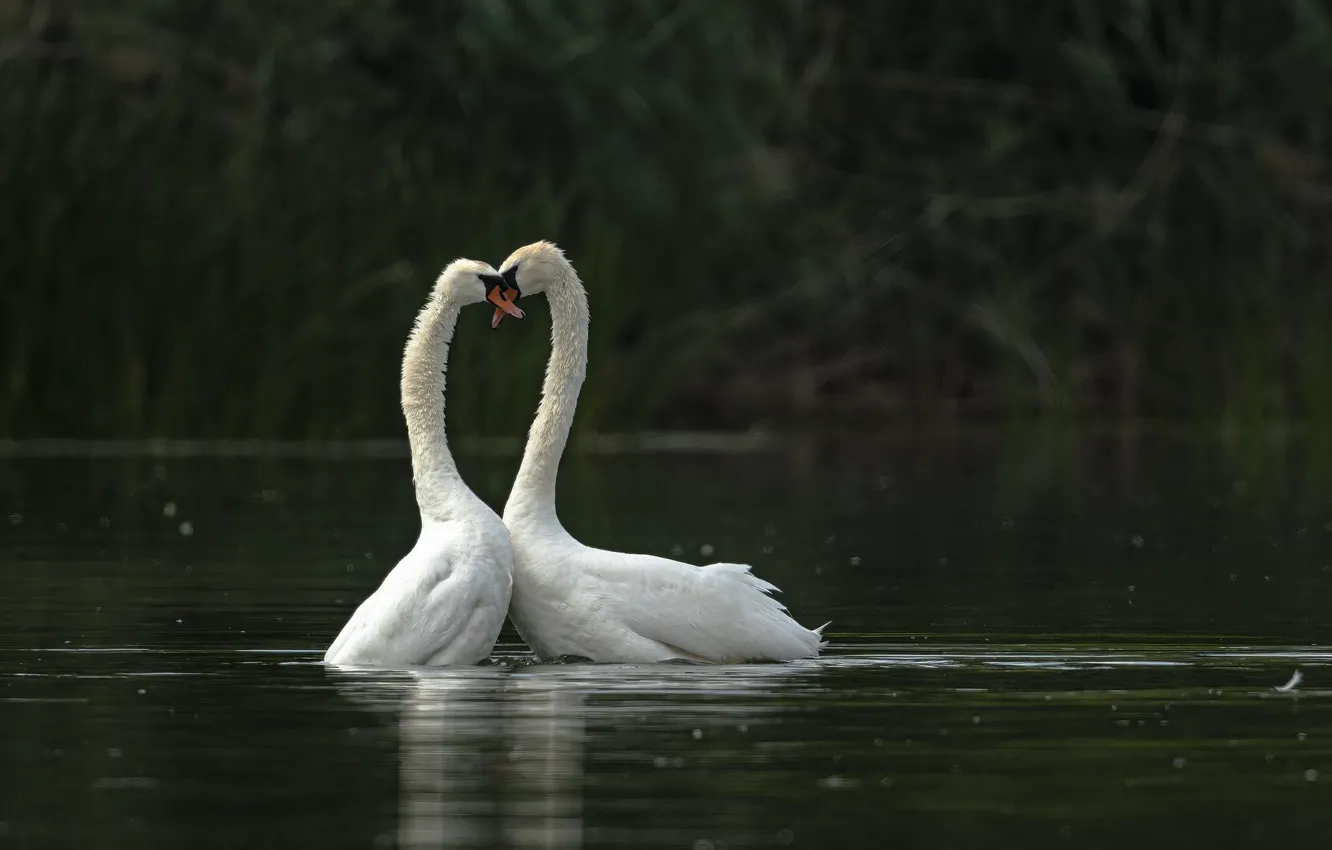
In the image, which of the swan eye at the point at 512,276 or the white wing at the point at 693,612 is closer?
the white wing at the point at 693,612

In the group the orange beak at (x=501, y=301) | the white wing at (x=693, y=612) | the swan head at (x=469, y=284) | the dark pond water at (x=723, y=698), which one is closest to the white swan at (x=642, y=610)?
the white wing at (x=693, y=612)

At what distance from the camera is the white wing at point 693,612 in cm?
1062

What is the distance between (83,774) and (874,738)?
2.20 meters

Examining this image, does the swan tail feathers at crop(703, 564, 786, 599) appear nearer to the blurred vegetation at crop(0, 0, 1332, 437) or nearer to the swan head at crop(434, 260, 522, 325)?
the swan head at crop(434, 260, 522, 325)

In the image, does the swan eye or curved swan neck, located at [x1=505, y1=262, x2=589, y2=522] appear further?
the swan eye

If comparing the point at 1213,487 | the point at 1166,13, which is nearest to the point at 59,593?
the point at 1213,487

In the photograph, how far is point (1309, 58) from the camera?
3003 cm

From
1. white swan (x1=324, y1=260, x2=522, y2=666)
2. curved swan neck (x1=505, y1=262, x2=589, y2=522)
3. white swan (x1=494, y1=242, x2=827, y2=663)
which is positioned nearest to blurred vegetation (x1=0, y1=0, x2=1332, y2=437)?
curved swan neck (x1=505, y1=262, x2=589, y2=522)

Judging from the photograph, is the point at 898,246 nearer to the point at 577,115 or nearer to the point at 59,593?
the point at 577,115

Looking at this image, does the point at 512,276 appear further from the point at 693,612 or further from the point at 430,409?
the point at 693,612

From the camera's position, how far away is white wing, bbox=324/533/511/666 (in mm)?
10320

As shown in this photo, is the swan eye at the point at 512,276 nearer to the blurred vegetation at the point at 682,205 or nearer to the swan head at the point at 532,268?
the swan head at the point at 532,268

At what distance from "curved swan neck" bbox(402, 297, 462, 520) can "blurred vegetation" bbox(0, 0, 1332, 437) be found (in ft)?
42.7

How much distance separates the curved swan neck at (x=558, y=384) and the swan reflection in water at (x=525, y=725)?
99 cm
